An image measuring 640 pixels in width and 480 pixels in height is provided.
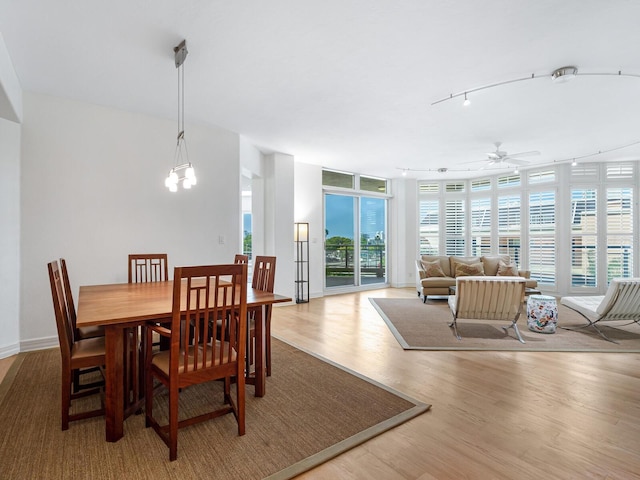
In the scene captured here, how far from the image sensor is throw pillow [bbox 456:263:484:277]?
6777 mm

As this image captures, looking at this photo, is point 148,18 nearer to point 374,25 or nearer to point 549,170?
point 374,25

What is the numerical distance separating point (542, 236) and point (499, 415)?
6478mm

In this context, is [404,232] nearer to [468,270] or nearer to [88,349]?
[468,270]

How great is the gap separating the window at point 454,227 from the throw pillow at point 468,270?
1.93 meters

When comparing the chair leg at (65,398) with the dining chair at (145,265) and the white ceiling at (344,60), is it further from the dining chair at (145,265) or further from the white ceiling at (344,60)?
the white ceiling at (344,60)

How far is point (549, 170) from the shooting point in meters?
7.30

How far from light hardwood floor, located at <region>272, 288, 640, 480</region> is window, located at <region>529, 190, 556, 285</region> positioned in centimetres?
422

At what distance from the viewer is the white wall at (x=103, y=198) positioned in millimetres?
3639

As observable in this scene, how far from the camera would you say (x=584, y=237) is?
6.99 metres

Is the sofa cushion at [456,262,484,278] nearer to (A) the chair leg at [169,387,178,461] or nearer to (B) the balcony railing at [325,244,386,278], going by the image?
(B) the balcony railing at [325,244,386,278]

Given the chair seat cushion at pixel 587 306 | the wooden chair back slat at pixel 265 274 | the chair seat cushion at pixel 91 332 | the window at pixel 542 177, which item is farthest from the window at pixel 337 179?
the chair seat cushion at pixel 91 332

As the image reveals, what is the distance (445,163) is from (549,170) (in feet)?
7.92

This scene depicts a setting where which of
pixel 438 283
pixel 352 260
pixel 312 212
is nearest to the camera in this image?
pixel 438 283

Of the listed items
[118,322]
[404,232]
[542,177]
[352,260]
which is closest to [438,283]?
[352,260]
